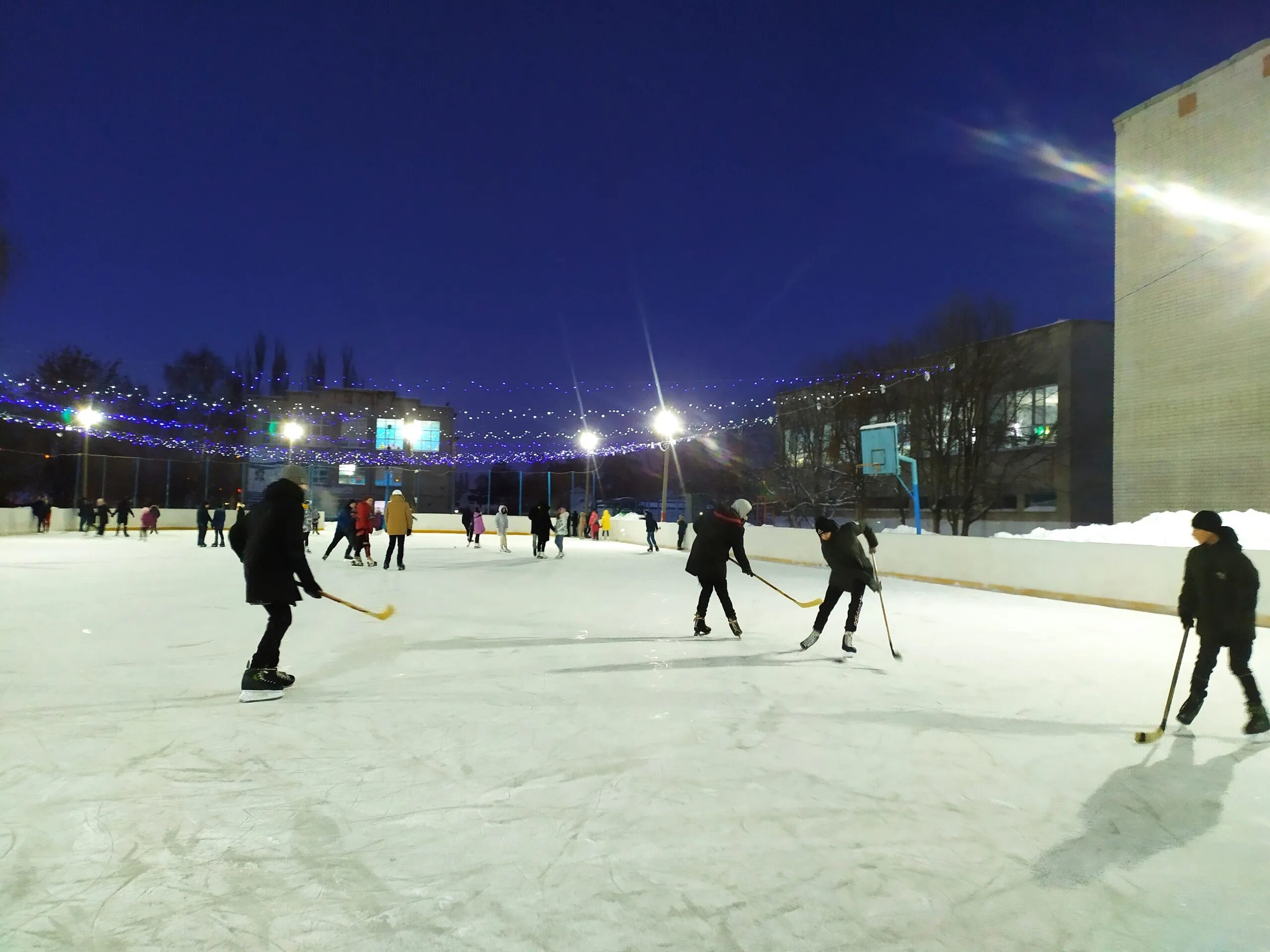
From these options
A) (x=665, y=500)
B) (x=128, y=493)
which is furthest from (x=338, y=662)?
(x=128, y=493)

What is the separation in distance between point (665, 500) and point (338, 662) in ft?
74.0

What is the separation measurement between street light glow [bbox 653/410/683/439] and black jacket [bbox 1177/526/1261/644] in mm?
22379

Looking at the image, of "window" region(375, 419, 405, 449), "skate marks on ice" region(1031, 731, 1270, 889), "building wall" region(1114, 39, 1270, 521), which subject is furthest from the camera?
"window" region(375, 419, 405, 449)

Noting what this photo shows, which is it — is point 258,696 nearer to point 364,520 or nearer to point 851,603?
point 851,603

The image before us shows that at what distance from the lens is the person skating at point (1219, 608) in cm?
449

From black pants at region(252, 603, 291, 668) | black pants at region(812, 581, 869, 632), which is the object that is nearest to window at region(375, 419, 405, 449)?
black pants at region(812, 581, 869, 632)

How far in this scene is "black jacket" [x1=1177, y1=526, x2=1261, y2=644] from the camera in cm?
449

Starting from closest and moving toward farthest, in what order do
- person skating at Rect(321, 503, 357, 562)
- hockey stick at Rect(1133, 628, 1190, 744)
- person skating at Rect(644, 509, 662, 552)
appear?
hockey stick at Rect(1133, 628, 1190, 744) < person skating at Rect(321, 503, 357, 562) < person skating at Rect(644, 509, 662, 552)

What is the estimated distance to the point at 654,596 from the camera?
37.8 feet

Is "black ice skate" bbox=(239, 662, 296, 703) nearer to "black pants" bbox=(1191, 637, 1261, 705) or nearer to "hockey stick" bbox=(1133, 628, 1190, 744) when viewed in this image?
"hockey stick" bbox=(1133, 628, 1190, 744)

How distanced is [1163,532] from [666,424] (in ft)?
53.6

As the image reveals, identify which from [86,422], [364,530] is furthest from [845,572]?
[86,422]

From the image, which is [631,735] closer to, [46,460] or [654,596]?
[654,596]

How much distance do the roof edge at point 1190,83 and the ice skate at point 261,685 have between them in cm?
1870
